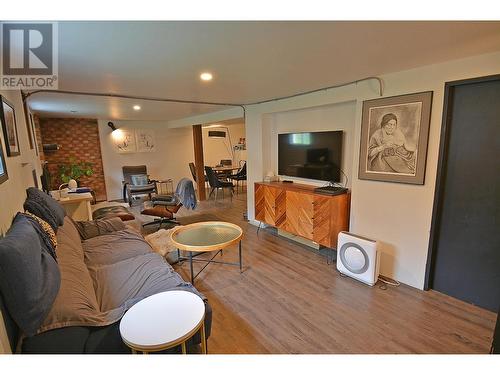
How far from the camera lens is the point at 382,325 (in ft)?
6.49

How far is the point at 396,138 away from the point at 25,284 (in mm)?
2889

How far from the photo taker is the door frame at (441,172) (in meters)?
2.06

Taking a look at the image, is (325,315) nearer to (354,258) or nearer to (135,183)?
(354,258)

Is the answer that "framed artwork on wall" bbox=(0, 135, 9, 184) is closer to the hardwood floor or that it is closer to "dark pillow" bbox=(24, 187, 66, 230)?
"dark pillow" bbox=(24, 187, 66, 230)

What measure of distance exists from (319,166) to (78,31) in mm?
2865

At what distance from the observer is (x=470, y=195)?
214 centimetres

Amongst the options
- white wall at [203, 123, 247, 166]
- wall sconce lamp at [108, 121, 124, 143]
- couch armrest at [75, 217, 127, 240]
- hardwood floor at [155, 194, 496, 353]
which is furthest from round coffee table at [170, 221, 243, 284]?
white wall at [203, 123, 247, 166]

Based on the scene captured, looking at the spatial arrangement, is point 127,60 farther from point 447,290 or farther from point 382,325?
point 447,290

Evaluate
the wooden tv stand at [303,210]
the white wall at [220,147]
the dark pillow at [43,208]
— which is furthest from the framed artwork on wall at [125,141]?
the dark pillow at [43,208]

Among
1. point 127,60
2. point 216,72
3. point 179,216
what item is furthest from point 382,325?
point 179,216

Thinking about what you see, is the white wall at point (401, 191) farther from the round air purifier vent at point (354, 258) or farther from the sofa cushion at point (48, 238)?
the sofa cushion at point (48, 238)

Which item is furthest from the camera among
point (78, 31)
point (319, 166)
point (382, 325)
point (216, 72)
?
point (319, 166)

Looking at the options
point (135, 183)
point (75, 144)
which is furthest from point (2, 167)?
point (75, 144)

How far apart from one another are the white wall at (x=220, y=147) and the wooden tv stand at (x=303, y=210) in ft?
16.4
